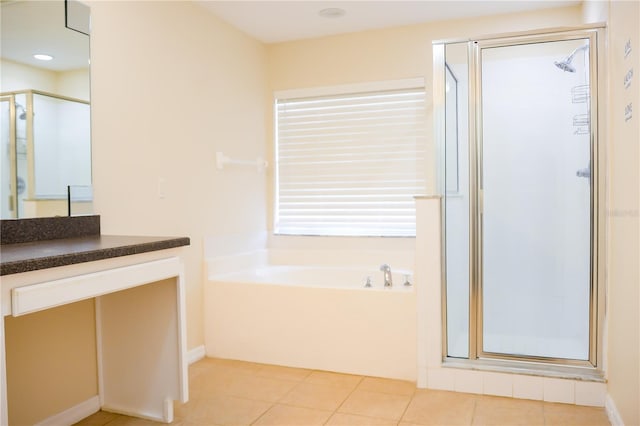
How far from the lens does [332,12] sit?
11.6 feet

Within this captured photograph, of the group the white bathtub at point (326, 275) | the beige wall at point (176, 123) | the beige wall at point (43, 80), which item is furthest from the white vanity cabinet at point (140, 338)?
the white bathtub at point (326, 275)

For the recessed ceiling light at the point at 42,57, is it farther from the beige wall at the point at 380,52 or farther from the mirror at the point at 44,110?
the beige wall at the point at 380,52

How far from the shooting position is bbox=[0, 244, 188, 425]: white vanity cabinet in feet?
6.77

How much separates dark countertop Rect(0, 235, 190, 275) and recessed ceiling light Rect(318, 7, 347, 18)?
6.63 ft

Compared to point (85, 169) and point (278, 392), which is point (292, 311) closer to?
point (278, 392)

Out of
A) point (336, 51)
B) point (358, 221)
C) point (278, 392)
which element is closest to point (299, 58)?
point (336, 51)

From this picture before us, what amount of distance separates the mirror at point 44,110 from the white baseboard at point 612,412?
8.40 ft

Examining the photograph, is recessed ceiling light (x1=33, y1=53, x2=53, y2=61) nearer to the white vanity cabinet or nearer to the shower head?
the white vanity cabinet

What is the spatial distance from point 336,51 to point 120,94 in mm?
1878

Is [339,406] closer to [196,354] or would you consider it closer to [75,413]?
[196,354]

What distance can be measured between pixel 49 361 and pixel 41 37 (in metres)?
1.44

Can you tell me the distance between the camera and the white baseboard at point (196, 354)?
10.6 ft

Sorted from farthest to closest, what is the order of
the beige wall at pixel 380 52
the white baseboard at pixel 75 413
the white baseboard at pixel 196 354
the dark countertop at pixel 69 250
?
the beige wall at pixel 380 52
the white baseboard at pixel 196 354
the white baseboard at pixel 75 413
the dark countertop at pixel 69 250

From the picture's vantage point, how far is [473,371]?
2.68 m
